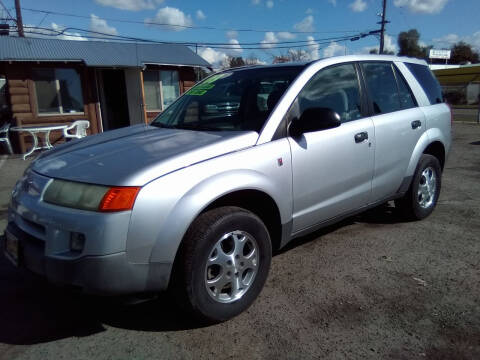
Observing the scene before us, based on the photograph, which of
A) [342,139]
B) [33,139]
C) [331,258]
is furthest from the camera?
[33,139]

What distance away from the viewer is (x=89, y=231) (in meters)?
2.16

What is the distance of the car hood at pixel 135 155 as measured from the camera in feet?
7.58

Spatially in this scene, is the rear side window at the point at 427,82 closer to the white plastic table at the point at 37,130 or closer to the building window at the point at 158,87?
the white plastic table at the point at 37,130

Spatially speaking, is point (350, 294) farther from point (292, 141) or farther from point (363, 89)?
point (363, 89)

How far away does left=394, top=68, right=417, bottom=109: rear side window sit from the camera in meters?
4.16

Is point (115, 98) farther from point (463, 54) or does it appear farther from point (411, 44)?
point (463, 54)

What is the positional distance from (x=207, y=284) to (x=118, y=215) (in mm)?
752

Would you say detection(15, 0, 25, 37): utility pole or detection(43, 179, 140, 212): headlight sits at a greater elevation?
detection(15, 0, 25, 37): utility pole

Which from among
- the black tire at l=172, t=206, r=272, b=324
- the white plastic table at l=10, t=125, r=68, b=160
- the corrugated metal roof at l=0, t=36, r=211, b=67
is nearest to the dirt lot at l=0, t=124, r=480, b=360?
the black tire at l=172, t=206, r=272, b=324

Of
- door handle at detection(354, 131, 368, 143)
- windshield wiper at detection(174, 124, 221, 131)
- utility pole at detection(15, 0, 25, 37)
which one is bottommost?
door handle at detection(354, 131, 368, 143)

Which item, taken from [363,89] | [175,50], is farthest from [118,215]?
[175,50]

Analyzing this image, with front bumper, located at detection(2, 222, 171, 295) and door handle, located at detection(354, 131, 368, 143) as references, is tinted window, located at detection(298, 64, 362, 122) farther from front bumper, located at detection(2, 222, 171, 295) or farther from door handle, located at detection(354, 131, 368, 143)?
front bumper, located at detection(2, 222, 171, 295)

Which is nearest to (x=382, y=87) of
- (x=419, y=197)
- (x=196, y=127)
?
(x=419, y=197)

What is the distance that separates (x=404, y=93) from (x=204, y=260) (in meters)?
3.00
